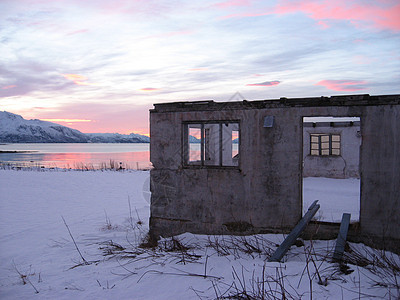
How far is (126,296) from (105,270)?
1149 millimetres

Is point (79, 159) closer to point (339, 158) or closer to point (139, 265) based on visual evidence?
point (339, 158)

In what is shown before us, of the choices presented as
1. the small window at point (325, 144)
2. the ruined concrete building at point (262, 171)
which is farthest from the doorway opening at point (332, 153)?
the ruined concrete building at point (262, 171)

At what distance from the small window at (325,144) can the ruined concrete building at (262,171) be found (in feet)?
37.6

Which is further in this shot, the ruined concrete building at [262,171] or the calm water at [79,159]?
the calm water at [79,159]

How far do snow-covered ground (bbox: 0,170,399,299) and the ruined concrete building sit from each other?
0.42 m

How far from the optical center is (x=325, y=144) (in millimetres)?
16516

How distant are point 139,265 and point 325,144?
14258 millimetres

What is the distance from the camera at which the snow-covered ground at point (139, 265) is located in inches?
141

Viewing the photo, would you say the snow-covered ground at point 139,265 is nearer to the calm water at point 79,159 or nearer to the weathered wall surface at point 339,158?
the weathered wall surface at point 339,158

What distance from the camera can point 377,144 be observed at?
5375 millimetres

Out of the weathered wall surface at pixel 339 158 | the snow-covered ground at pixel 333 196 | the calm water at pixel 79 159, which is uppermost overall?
the weathered wall surface at pixel 339 158

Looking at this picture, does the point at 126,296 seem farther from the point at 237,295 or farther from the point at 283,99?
the point at 283,99

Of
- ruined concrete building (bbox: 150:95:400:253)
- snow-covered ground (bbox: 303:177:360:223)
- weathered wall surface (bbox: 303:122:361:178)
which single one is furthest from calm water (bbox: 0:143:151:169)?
ruined concrete building (bbox: 150:95:400:253)

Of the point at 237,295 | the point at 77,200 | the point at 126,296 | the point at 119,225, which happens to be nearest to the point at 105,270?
the point at 126,296
